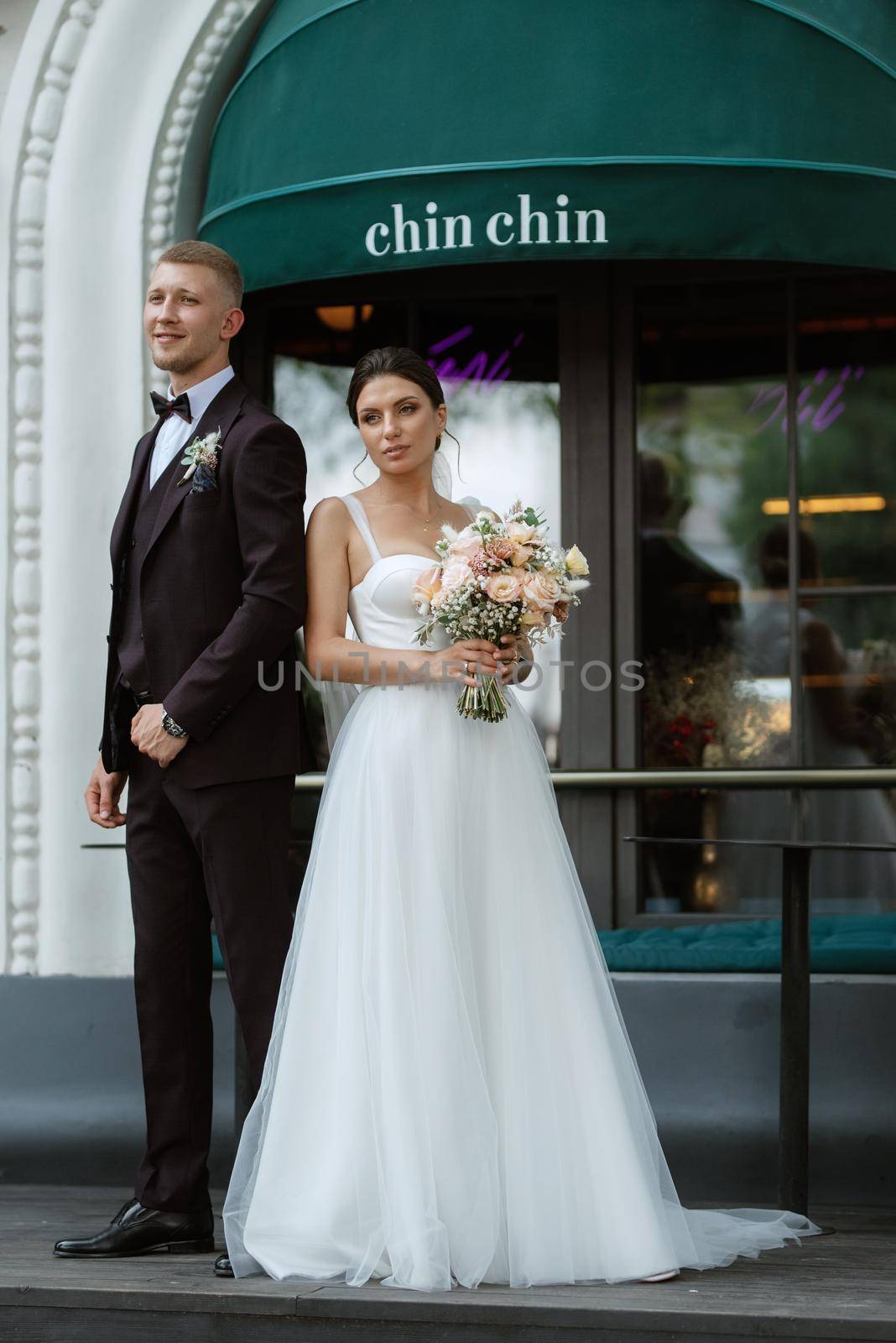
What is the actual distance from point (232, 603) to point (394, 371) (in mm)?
700

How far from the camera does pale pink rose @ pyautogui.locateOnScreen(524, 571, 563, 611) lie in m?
3.57

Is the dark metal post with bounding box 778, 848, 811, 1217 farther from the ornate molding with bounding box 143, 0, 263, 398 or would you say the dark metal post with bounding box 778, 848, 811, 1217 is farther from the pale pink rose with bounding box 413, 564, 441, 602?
the ornate molding with bounding box 143, 0, 263, 398

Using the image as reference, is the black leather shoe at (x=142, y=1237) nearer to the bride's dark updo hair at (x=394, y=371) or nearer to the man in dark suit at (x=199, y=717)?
the man in dark suit at (x=199, y=717)

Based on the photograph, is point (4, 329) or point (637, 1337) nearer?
point (637, 1337)

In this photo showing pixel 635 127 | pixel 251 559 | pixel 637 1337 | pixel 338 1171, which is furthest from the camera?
pixel 635 127

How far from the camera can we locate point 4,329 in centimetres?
520

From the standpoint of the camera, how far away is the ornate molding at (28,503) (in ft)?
17.1

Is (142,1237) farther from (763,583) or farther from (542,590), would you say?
(763,583)

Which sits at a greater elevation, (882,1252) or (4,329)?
(4,329)

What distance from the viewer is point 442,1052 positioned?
3.52 m

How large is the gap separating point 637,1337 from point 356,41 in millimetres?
3712

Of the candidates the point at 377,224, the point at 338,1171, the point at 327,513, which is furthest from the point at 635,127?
the point at 338,1171

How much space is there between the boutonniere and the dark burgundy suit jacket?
0.02 m

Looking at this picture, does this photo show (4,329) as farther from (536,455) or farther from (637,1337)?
(637,1337)
